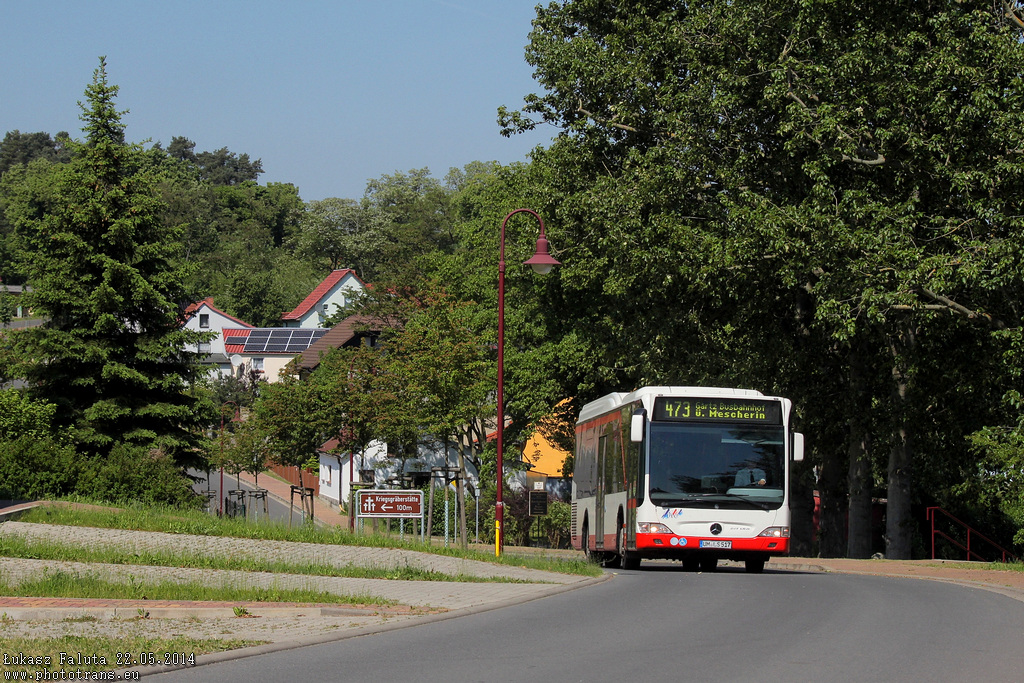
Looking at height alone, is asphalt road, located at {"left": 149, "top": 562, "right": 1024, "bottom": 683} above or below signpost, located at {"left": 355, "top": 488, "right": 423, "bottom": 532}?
below

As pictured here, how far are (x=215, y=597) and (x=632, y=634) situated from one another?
16.4 feet

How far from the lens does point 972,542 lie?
35.5m

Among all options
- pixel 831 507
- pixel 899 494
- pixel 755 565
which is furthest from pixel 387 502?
pixel 831 507

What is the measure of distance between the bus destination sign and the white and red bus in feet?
0.06

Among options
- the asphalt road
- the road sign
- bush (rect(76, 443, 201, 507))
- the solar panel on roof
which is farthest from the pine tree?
the solar panel on roof

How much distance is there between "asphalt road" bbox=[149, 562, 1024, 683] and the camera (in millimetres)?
9328

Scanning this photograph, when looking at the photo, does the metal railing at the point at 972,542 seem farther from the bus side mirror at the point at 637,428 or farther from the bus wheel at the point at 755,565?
the bus side mirror at the point at 637,428

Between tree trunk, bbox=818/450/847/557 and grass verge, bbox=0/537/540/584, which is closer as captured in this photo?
grass verge, bbox=0/537/540/584

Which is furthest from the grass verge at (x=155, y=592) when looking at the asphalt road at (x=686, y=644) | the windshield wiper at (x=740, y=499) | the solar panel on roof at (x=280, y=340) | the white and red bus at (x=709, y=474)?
the solar panel on roof at (x=280, y=340)

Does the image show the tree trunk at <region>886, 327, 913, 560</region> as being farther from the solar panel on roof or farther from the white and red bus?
the solar panel on roof

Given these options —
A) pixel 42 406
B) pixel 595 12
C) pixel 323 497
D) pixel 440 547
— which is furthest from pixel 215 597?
pixel 323 497

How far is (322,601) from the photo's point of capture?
45.0 feet

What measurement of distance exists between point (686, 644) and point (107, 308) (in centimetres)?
2826

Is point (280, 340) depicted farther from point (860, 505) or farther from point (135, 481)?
point (860, 505)
